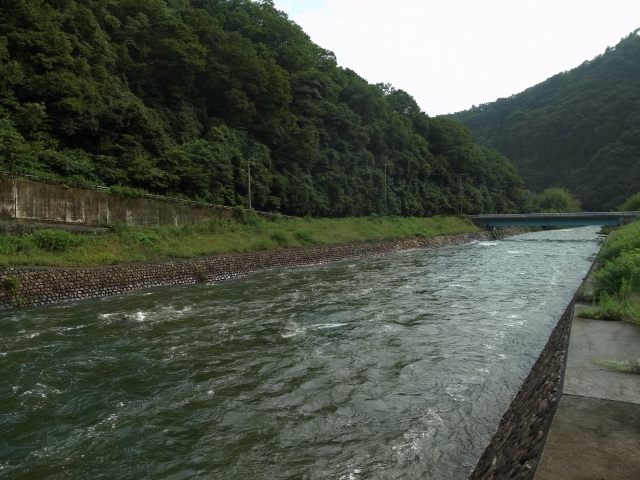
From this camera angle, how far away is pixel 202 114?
4178cm

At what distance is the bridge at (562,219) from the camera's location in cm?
5403

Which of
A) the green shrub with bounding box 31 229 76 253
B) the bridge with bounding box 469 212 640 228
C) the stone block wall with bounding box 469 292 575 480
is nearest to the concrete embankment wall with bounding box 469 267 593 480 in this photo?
the stone block wall with bounding box 469 292 575 480

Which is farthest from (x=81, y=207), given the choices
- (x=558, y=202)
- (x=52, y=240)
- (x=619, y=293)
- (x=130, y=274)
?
(x=558, y=202)

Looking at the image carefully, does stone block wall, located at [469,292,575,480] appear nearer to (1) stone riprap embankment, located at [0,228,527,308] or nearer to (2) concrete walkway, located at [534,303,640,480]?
(2) concrete walkway, located at [534,303,640,480]

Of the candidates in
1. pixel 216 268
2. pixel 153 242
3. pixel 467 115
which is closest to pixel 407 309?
pixel 216 268

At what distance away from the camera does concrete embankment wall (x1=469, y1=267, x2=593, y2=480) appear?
423 cm

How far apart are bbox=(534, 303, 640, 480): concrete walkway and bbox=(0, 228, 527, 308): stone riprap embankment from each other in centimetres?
1704

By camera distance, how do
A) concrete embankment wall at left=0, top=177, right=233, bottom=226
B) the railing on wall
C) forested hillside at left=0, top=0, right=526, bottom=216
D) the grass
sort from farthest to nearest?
forested hillside at left=0, top=0, right=526, bottom=216 < the railing on wall < concrete embankment wall at left=0, top=177, right=233, bottom=226 < the grass

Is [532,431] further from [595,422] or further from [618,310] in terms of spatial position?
[618,310]

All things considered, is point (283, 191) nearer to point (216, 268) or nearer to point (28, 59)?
point (216, 268)

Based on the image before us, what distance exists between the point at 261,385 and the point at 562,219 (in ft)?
202

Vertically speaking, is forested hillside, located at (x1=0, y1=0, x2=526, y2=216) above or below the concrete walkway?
above

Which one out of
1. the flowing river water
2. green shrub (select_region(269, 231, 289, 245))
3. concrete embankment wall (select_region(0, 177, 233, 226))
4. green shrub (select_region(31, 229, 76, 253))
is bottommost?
the flowing river water

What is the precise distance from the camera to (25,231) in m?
18.6
